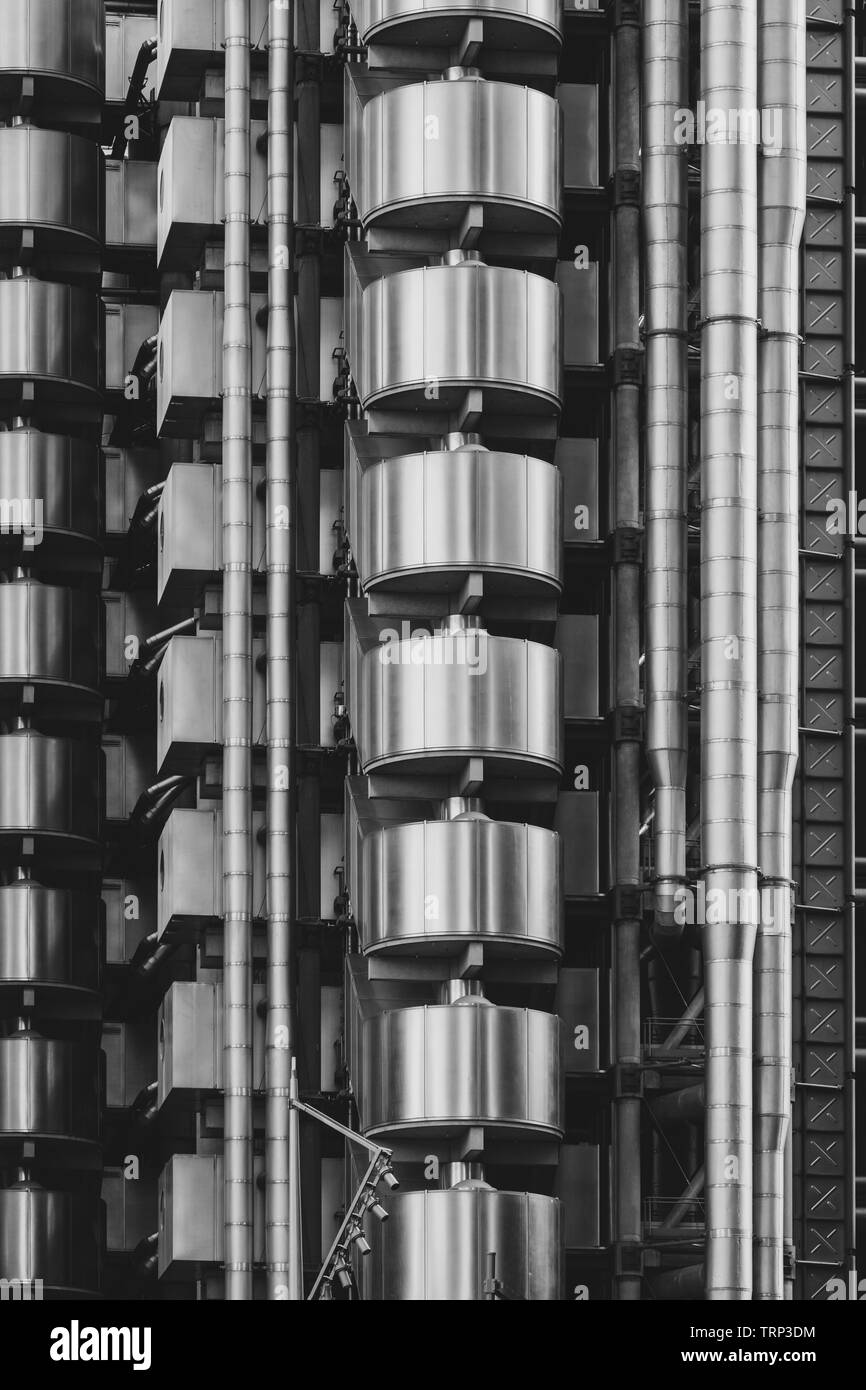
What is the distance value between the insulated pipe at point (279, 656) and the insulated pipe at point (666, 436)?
320 inches

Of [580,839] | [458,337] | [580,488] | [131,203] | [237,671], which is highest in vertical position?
[131,203]

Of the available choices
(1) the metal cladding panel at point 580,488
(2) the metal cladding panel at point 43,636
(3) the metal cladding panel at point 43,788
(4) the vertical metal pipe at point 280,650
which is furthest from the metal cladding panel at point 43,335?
(1) the metal cladding panel at point 580,488

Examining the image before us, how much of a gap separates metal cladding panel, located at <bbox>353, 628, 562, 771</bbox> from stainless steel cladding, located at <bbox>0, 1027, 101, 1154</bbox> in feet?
36.0

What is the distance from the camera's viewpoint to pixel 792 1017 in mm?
105312

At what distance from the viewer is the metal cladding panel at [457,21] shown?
102m

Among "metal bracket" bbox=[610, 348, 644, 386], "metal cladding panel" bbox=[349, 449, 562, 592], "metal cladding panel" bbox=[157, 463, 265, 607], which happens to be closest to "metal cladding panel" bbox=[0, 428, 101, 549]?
"metal cladding panel" bbox=[157, 463, 265, 607]

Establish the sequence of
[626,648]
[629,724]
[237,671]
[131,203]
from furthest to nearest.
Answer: [131,203] < [626,648] < [629,724] < [237,671]

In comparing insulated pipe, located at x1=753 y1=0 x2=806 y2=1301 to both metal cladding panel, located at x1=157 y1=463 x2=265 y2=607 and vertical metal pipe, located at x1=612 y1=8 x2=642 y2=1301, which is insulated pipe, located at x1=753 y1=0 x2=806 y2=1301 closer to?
vertical metal pipe, located at x1=612 y1=8 x2=642 y2=1301

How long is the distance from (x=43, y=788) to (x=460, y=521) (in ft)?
43.0

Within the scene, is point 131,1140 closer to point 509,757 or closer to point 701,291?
point 509,757

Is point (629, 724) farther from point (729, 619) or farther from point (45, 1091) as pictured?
point (45, 1091)

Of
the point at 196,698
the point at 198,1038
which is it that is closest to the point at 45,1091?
the point at 198,1038

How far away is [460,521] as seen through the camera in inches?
3900

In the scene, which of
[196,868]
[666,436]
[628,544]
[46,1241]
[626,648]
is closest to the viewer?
[666,436]
